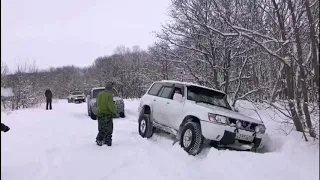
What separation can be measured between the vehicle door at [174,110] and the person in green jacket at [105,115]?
1.37 m

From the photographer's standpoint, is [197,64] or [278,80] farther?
[197,64]

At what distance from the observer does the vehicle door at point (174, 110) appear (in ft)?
26.5

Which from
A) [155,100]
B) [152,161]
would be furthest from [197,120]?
[155,100]

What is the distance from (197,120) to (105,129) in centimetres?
238

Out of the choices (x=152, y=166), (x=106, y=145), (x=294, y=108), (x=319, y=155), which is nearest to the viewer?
(x=319, y=155)

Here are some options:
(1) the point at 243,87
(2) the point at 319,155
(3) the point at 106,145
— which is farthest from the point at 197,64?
(2) the point at 319,155

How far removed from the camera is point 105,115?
850 centimetres

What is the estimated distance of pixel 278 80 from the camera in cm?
711

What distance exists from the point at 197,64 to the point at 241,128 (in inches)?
337

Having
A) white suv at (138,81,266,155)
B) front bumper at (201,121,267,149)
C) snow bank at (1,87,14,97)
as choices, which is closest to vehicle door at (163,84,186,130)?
white suv at (138,81,266,155)

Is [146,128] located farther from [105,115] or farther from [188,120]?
[188,120]

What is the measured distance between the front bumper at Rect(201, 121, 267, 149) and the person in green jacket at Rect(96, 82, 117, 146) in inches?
101

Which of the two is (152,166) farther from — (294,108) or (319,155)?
(319,155)

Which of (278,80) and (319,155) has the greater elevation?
(278,80)
